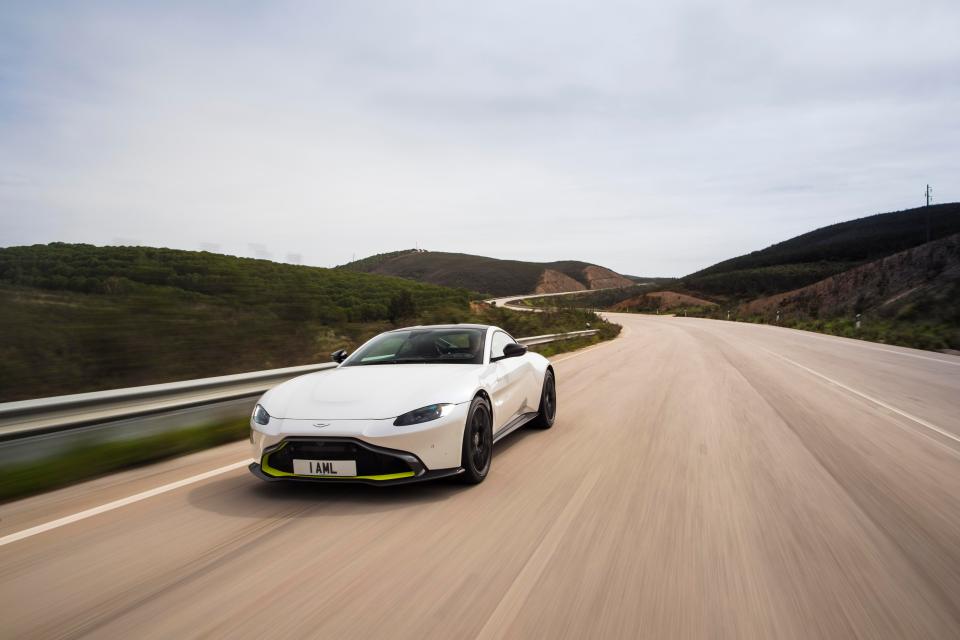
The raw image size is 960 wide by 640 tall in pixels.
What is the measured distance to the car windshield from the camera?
5.98 m

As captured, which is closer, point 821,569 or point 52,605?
point 52,605

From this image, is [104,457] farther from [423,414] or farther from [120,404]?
[423,414]

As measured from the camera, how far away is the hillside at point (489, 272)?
131125 mm

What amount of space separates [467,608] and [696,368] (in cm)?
1211

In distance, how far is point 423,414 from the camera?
14.9 ft

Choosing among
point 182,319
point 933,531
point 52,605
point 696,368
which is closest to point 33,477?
point 52,605

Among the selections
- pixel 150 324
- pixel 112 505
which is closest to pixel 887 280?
pixel 150 324

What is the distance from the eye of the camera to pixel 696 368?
1403 cm

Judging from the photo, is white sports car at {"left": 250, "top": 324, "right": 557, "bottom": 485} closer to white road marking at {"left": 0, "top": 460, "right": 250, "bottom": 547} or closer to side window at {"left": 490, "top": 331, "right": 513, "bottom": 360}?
side window at {"left": 490, "top": 331, "right": 513, "bottom": 360}

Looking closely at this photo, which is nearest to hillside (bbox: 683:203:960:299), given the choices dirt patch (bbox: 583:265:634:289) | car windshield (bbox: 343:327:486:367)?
dirt patch (bbox: 583:265:634:289)

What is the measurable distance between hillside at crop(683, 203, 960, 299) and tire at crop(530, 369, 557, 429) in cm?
9057

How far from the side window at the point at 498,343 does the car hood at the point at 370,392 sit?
0.61 m

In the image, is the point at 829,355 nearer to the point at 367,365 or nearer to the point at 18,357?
the point at 367,365

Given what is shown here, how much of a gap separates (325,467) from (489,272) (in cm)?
13424
